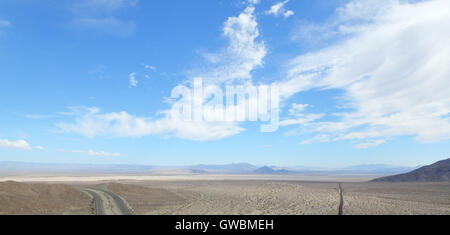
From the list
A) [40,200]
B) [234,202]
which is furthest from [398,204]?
[40,200]

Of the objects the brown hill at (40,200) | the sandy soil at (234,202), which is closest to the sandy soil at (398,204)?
the sandy soil at (234,202)

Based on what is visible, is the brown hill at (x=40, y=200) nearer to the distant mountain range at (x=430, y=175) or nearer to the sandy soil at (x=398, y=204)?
the sandy soil at (x=398, y=204)

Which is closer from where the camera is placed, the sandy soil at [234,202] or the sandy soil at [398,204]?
the sandy soil at [398,204]

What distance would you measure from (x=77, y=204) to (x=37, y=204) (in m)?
4.54

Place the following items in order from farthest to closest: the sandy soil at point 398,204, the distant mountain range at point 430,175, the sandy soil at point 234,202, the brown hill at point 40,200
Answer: the distant mountain range at point 430,175 → the brown hill at point 40,200 → the sandy soil at point 234,202 → the sandy soil at point 398,204

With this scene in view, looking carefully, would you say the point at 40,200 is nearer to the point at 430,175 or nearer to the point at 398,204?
the point at 398,204

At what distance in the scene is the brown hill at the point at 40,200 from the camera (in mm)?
30422

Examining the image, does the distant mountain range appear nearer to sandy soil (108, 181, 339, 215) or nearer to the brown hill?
sandy soil (108, 181, 339, 215)

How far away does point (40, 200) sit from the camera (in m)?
36.3

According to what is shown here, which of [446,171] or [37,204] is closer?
[37,204]

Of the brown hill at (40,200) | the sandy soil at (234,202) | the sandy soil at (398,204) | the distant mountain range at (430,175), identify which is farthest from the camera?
the distant mountain range at (430,175)
